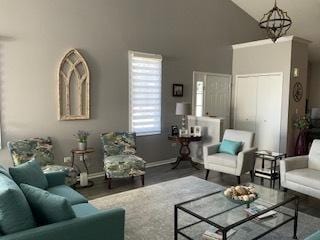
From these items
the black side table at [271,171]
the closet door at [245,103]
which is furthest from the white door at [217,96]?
the black side table at [271,171]

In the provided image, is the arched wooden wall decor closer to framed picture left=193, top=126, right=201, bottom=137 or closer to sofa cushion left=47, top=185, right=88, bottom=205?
sofa cushion left=47, top=185, right=88, bottom=205

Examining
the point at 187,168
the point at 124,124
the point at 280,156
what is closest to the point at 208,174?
the point at 187,168

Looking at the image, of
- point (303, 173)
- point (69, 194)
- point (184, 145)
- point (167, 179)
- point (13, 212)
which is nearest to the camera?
point (13, 212)

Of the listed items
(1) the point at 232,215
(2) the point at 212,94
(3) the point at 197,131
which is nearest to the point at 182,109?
(3) the point at 197,131

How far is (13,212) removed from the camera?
1735 mm

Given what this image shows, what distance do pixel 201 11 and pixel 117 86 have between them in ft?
9.28

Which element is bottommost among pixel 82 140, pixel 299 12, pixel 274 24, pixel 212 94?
pixel 82 140

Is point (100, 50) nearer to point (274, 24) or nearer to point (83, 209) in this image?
point (274, 24)

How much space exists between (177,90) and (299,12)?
11.6 ft

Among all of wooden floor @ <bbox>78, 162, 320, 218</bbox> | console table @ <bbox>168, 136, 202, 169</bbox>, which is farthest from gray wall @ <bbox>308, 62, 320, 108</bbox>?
wooden floor @ <bbox>78, 162, 320, 218</bbox>

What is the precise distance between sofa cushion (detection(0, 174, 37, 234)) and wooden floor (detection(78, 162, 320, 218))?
87.2 inches

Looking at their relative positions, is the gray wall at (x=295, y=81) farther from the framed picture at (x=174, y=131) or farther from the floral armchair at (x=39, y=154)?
the floral armchair at (x=39, y=154)

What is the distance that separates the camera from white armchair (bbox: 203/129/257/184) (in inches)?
171

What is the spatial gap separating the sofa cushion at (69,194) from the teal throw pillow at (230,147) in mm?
2757
